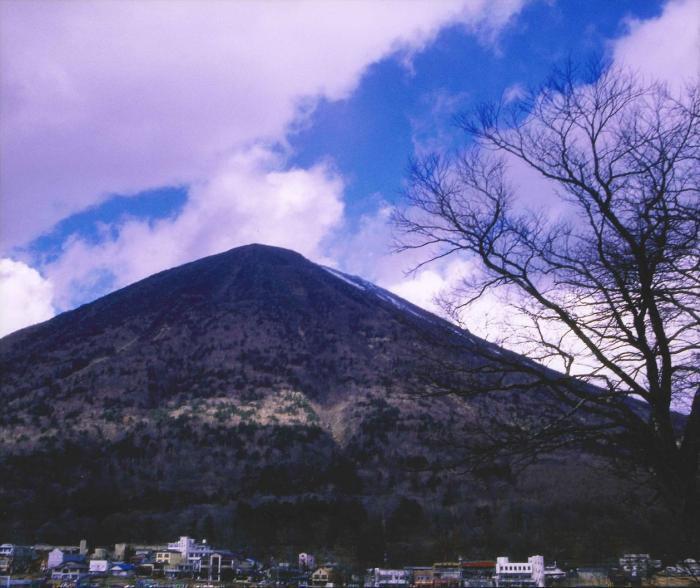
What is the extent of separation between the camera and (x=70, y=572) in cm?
3098

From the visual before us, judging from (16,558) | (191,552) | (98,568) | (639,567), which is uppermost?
(639,567)

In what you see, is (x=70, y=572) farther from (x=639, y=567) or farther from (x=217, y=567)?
(x=639, y=567)

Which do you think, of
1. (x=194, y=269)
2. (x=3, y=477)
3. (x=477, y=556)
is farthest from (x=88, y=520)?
(x=194, y=269)

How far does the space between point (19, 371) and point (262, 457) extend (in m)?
58.0

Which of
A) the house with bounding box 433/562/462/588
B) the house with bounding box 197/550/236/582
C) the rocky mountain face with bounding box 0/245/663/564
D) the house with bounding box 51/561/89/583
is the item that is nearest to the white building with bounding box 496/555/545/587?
the house with bounding box 433/562/462/588

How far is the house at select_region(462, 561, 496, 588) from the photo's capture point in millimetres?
23831

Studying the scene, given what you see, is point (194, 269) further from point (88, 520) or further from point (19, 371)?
point (88, 520)

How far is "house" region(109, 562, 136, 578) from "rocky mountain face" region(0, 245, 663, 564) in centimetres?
1294

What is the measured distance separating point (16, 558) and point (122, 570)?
22.4 ft

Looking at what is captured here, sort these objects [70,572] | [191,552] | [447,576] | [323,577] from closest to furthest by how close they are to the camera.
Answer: [447,576], [323,577], [70,572], [191,552]

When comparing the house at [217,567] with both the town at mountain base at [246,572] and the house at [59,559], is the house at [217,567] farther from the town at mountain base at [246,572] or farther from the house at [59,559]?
Answer: the house at [59,559]

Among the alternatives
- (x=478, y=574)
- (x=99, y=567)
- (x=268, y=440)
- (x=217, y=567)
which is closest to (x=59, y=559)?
(x=99, y=567)

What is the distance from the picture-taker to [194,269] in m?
156

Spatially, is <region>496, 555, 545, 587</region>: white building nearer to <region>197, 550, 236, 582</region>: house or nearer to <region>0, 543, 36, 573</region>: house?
<region>197, 550, 236, 582</region>: house
